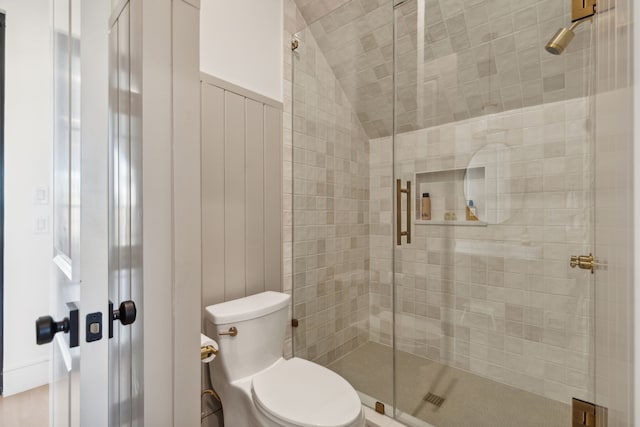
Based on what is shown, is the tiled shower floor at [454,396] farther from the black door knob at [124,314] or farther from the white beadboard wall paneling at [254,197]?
the black door knob at [124,314]

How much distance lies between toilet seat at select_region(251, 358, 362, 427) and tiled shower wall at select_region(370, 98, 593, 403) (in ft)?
1.95

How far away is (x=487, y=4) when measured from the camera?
1422 mm

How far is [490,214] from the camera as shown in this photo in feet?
4.99

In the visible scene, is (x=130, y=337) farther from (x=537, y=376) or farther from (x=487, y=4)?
(x=487, y=4)

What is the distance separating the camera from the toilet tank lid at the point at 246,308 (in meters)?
1.28

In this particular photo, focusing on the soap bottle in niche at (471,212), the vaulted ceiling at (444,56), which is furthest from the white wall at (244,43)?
the soap bottle in niche at (471,212)

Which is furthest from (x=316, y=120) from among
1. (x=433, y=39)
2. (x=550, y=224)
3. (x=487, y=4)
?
(x=550, y=224)

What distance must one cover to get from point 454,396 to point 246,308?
3.74 ft

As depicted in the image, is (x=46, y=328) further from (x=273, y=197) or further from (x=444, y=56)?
(x=444, y=56)

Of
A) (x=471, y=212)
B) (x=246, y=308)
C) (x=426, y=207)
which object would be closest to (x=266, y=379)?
(x=246, y=308)

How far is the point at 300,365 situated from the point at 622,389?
1216 millimetres

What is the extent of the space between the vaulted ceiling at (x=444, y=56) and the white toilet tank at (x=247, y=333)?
3.95ft

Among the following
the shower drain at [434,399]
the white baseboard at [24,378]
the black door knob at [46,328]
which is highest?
the black door knob at [46,328]

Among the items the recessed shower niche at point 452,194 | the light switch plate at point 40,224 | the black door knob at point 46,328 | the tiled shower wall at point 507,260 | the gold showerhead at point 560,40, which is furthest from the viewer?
the recessed shower niche at point 452,194
